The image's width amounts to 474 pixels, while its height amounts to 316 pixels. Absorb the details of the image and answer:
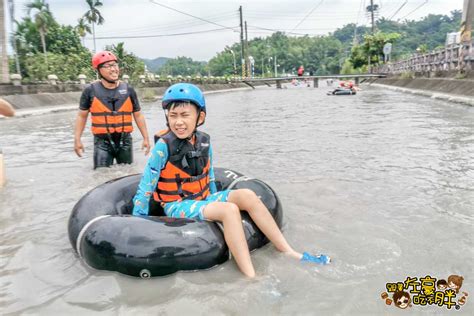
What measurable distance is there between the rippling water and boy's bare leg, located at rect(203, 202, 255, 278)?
0.09m

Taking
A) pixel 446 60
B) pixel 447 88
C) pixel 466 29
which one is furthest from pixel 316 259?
pixel 446 60

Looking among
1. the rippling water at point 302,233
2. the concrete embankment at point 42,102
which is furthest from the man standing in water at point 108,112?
the concrete embankment at point 42,102

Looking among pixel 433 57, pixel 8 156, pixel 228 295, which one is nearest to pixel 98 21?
pixel 433 57

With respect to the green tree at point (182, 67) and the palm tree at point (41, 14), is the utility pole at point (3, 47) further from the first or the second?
the green tree at point (182, 67)

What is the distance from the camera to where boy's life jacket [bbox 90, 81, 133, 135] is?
524 centimetres

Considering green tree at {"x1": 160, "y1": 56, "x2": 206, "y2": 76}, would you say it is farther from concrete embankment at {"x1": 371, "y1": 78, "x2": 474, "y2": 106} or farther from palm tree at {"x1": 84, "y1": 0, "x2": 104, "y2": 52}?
concrete embankment at {"x1": 371, "y1": 78, "x2": 474, "y2": 106}

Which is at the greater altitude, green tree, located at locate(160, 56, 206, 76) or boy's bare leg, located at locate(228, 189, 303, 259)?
green tree, located at locate(160, 56, 206, 76)

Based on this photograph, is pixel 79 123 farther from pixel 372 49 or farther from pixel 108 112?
pixel 372 49

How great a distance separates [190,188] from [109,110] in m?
2.50

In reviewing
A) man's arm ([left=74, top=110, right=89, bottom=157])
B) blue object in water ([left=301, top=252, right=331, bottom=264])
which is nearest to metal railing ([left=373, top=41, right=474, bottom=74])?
man's arm ([left=74, top=110, right=89, bottom=157])

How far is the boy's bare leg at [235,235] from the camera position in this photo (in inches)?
114

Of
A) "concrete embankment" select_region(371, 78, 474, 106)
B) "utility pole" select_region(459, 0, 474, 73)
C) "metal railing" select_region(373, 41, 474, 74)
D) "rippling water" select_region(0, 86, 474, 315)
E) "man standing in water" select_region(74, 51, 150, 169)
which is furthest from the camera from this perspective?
"utility pole" select_region(459, 0, 474, 73)

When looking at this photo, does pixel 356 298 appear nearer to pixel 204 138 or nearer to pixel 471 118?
pixel 204 138

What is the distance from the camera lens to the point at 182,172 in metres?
3.30
